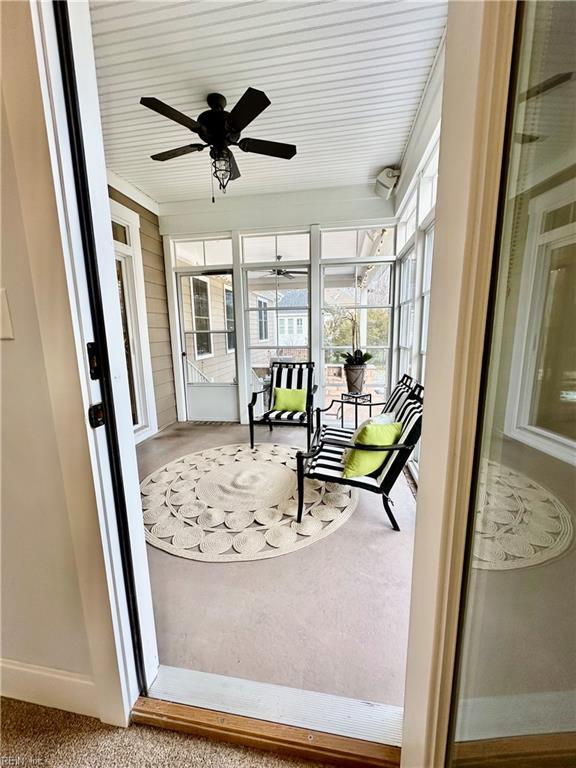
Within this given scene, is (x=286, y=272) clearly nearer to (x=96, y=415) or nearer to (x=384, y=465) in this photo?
(x=384, y=465)

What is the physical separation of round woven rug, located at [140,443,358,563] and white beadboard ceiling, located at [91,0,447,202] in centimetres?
301

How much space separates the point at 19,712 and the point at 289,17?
134 inches

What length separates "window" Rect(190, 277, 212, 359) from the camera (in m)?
4.49

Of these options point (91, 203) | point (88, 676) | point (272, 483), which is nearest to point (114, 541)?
point (88, 676)

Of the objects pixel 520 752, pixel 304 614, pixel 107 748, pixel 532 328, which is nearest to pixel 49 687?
pixel 107 748

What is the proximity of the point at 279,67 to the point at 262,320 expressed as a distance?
2.62 metres

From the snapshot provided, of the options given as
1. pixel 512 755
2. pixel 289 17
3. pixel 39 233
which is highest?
pixel 289 17

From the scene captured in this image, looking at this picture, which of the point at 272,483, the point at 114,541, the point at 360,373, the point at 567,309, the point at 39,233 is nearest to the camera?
the point at 567,309

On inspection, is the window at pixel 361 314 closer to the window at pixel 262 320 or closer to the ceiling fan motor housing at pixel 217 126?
the window at pixel 262 320

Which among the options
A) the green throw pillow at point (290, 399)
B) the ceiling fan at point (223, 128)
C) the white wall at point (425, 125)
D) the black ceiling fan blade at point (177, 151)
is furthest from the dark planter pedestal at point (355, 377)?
the black ceiling fan blade at point (177, 151)

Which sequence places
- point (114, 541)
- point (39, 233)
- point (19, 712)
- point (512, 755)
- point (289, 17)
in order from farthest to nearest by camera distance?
point (289, 17), point (19, 712), point (114, 541), point (39, 233), point (512, 755)

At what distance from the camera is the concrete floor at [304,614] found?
3.96 feet

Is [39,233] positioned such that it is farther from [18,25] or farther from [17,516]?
[17,516]

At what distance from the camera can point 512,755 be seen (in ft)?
2.13
